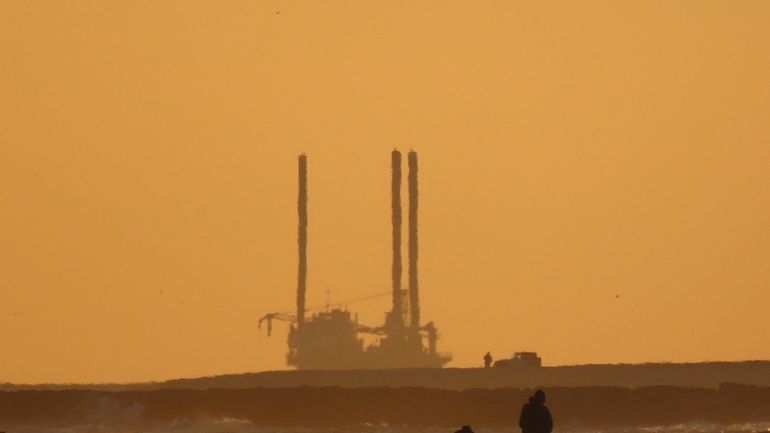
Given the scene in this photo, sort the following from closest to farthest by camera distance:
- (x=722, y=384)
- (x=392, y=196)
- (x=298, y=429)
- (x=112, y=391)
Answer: (x=298, y=429), (x=722, y=384), (x=112, y=391), (x=392, y=196)

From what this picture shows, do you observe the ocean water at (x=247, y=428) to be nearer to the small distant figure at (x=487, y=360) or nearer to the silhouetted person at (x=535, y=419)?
the silhouetted person at (x=535, y=419)

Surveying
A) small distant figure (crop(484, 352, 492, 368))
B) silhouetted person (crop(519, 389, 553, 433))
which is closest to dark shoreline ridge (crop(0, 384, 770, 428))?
small distant figure (crop(484, 352, 492, 368))

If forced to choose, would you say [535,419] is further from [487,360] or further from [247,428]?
[487,360]

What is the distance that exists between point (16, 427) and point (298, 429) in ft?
22.1

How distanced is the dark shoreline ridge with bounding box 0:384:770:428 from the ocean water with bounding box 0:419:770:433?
2.07 meters

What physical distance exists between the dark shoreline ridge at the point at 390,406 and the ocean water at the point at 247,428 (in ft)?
6.78

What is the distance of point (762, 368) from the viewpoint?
119250mm

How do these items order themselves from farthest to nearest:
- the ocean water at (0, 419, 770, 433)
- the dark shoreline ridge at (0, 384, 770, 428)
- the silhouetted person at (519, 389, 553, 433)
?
the dark shoreline ridge at (0, 384, 770, 428), the ocean water at (0, 419, 770, 433), the silhouetted person at (519, 389, 553, 433)

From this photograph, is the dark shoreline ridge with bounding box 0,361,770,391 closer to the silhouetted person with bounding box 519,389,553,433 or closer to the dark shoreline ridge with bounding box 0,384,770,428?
the dark shoreline ridge with bounding box 0,384,770,428

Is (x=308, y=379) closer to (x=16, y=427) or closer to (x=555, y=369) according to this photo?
(x=555, y=369)

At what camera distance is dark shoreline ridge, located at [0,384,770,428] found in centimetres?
9175

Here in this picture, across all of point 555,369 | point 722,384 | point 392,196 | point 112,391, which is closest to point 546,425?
point 722,384

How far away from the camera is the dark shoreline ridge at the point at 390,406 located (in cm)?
9175

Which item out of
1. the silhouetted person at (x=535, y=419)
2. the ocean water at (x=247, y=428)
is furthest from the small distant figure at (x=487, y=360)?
the silhouetted person at (x=535, y=419)
